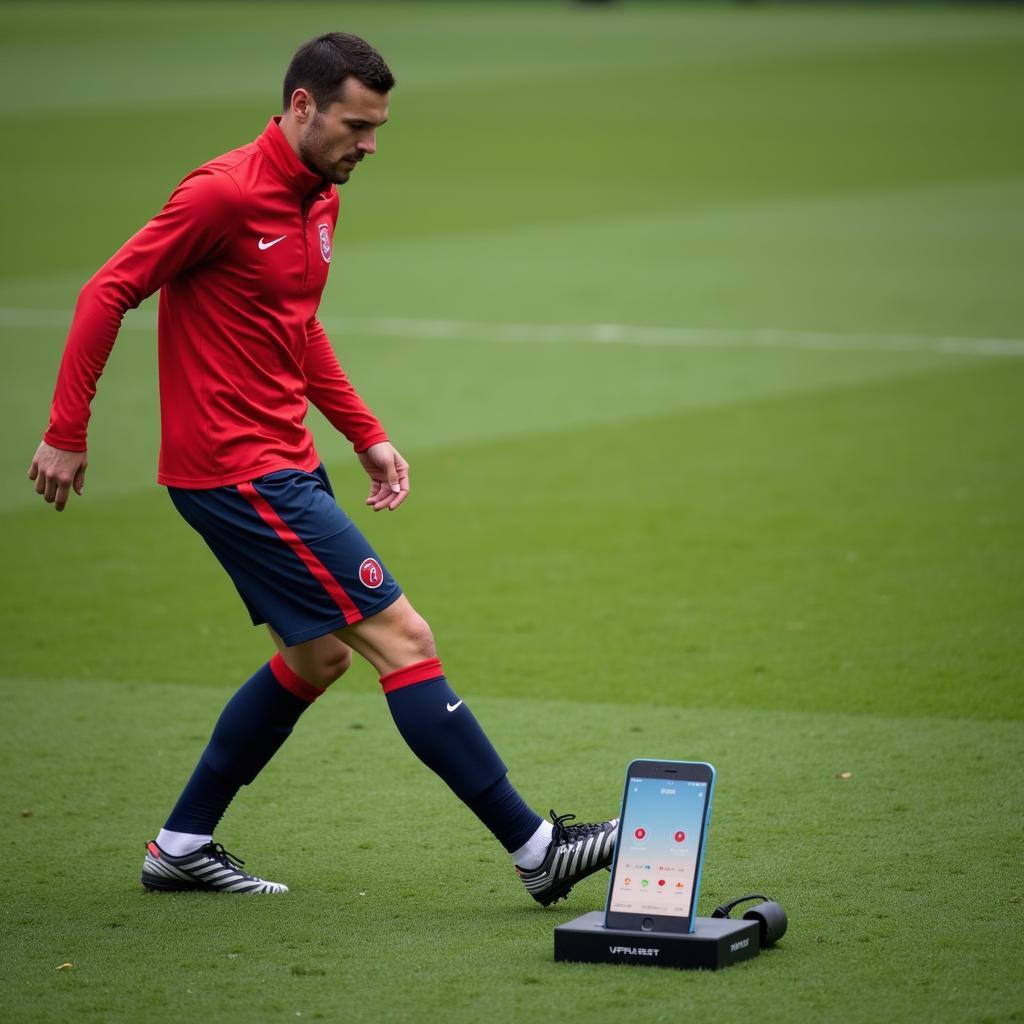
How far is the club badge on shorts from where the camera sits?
16.6 ft

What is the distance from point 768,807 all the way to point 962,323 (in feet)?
37.3

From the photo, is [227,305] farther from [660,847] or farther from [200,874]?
[660,847]

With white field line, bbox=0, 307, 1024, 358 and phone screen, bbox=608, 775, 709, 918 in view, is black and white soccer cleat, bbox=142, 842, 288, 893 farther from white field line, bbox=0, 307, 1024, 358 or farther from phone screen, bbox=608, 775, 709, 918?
white field line, bbox=0, 307, 1024, 358

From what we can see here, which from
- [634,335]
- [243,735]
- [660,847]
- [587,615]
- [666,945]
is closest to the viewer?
[666,945]

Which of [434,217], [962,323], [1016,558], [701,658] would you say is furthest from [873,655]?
[434,217]

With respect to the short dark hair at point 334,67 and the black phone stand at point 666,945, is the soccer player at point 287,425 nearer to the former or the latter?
the short dark hair at point 334,67

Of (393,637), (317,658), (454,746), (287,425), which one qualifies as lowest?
(454,746)

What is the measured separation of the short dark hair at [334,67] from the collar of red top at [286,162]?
93mm

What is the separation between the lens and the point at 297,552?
504 cm

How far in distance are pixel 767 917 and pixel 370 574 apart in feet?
4.42

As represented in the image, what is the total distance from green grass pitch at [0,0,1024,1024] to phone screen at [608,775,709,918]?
19 centimetres

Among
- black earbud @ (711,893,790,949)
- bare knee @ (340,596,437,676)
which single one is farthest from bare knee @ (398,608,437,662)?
black earbud @ (711,893,790,949)

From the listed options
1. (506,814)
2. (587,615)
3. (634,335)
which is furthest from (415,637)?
(634,335)

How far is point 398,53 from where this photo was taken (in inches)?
1859
